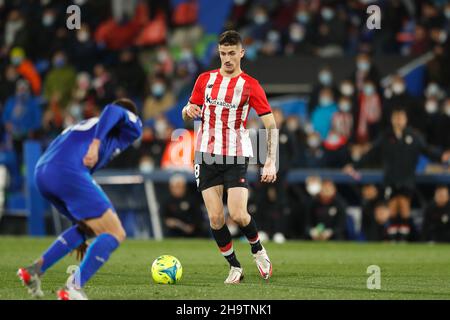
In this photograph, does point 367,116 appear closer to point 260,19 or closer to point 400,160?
point 400,160

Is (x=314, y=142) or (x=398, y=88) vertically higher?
(x=398, y=88)

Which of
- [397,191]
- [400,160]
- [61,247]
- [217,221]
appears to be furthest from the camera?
[397,191]

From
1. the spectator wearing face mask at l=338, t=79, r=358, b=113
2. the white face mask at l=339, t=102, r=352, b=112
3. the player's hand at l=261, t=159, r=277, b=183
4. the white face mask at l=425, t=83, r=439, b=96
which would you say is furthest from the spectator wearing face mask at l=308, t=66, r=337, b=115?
the player's hand at l=261, t=159, r=277, b=183

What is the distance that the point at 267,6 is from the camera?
22828 millimetres

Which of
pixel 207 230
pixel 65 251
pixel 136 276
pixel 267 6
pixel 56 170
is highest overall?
pixel 267 6

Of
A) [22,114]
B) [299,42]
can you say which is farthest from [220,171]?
[22,114]

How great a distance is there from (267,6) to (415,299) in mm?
15327

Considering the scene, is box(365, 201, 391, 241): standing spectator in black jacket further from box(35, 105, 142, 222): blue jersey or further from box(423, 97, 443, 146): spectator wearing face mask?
box(35, 105, 142, 222): blue jersey

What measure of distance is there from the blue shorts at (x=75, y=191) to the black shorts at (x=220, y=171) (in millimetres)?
2071

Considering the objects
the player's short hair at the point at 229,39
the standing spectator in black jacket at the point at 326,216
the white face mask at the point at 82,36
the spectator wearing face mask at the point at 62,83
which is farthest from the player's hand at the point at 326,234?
the white face mask at the point at 82,36

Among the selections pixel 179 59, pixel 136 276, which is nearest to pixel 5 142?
pixel 179 59

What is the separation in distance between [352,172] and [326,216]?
843 millimetres

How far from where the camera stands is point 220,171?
32.2ft
